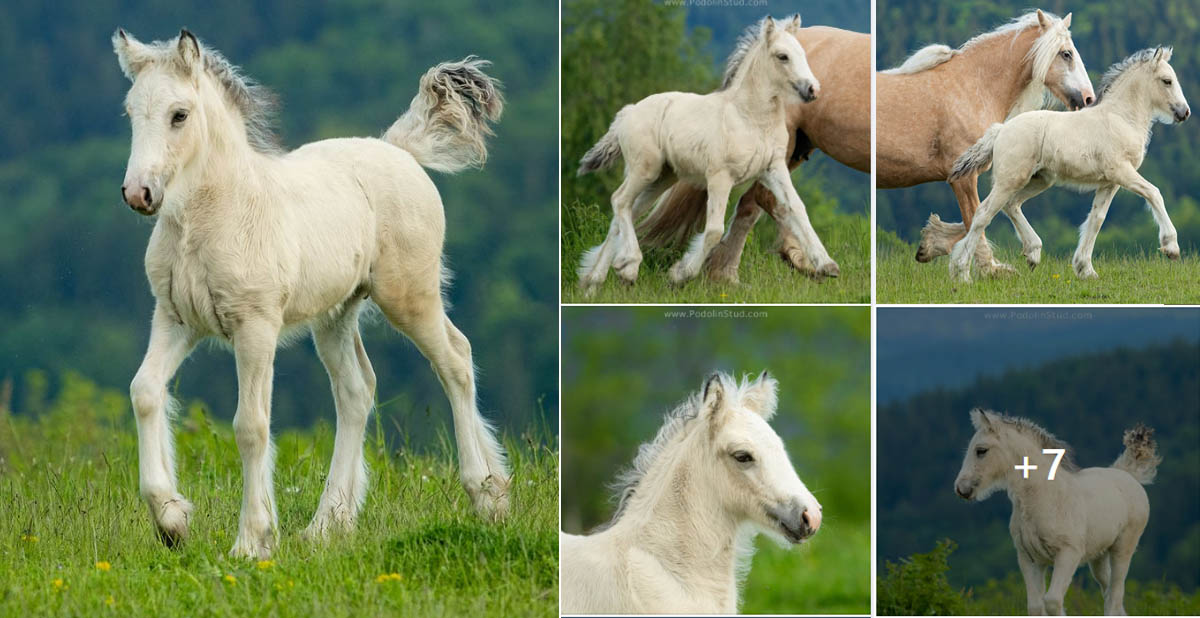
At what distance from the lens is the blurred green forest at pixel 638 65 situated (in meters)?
6.30

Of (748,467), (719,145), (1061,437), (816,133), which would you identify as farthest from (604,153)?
(1061,437)

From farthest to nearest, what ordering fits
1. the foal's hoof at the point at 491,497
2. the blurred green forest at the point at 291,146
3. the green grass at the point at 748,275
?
the blurred green forest at the point at 291,146
the foal's hoof at the point at 491,497
the green grass at the point at 748,275

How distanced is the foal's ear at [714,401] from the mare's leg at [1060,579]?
5.78 feet

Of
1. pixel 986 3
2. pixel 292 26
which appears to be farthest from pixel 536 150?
pixel 986 3

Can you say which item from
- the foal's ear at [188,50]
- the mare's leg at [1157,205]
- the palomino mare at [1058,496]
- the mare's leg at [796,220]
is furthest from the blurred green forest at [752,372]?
the foal's ear at [188,50]

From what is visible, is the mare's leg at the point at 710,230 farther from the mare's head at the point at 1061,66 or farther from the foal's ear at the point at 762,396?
the mare's head at the point at 1061,66

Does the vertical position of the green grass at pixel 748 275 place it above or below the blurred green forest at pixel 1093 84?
below

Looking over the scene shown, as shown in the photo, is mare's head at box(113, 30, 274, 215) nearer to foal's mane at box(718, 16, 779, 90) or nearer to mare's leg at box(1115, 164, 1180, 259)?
foal's mane at box(718, 16, 779, 90)

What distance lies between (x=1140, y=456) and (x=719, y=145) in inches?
88.9

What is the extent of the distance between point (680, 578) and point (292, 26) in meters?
21.3

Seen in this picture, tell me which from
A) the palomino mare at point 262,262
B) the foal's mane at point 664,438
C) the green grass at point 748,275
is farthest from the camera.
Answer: the green grass at point 748,275

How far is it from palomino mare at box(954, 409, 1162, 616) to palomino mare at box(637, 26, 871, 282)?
1.28 metres

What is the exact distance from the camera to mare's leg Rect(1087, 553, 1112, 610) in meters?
6.27

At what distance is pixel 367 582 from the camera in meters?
5.77
